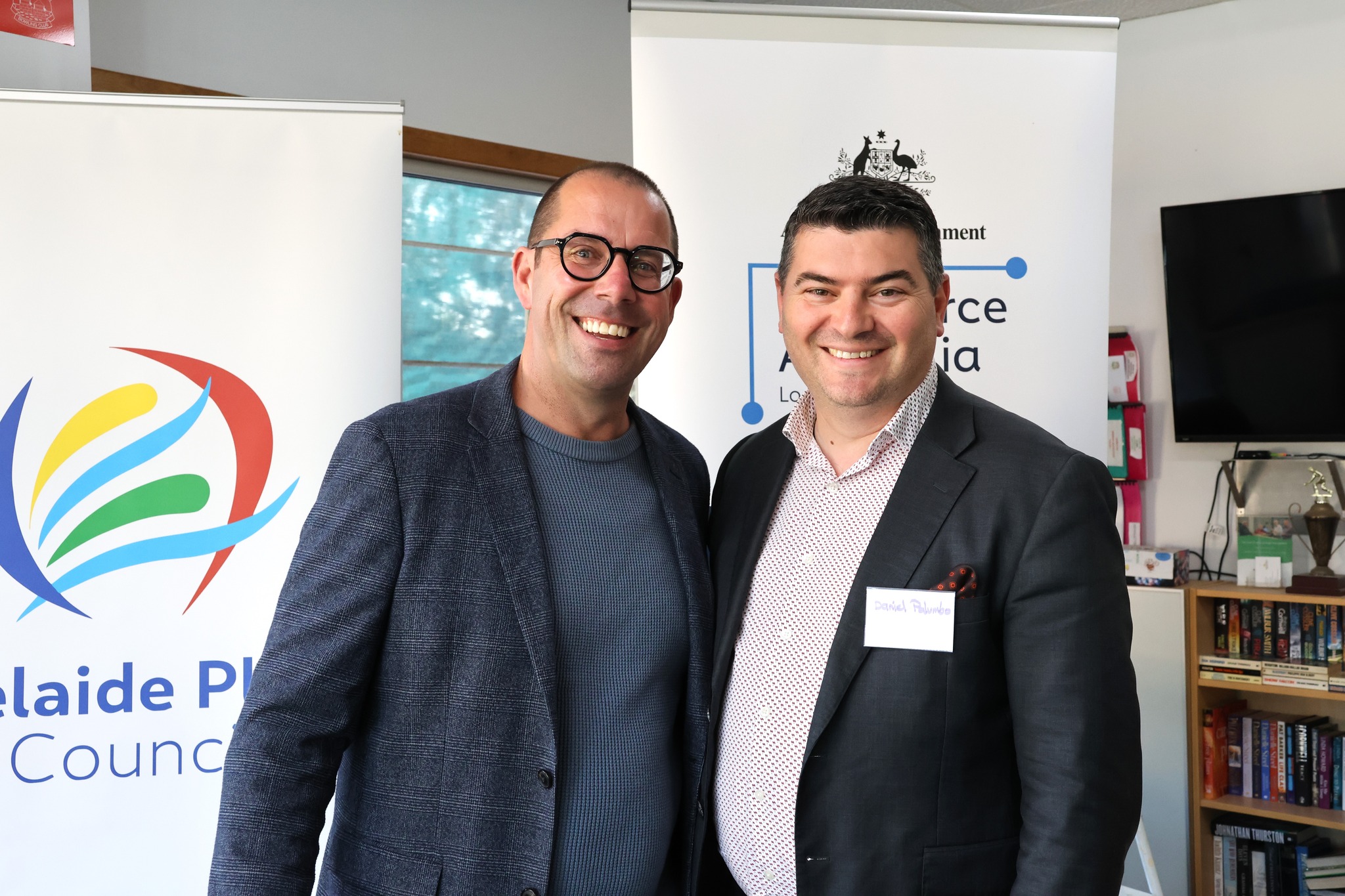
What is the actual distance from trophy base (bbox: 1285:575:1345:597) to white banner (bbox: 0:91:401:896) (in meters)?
3.54

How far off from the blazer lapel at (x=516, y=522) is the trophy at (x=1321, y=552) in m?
3.58

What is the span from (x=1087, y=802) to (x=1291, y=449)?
364 centimetres

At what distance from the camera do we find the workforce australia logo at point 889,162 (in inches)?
102

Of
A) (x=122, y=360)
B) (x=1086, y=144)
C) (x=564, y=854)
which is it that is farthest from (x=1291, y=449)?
(x=122, y=360)

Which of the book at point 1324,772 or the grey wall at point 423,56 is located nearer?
the grey wall at point 423,56

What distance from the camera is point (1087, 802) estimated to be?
1369mm

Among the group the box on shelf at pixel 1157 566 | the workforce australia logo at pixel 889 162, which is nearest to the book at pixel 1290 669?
the box on shelf at pixel 1157 566

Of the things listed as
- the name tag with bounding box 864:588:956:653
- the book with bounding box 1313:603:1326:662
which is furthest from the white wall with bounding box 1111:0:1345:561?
the name tag with bounding box 864:588:956:653

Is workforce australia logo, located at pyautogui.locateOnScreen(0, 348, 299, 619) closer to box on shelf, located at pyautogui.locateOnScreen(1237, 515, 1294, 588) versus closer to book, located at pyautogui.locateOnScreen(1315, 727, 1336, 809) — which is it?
box on shelf, located at pyautogui.locateOnScreen(1237, 515, 1294, 588)

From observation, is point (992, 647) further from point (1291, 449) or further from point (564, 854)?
point (1291, 449)

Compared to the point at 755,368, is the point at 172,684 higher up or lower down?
lower down

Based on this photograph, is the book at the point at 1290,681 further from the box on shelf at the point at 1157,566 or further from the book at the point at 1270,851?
the book at the point at 1270,851

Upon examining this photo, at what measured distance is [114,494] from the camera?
2432mm

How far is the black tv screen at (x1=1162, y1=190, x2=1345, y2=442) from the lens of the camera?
4160 mm
